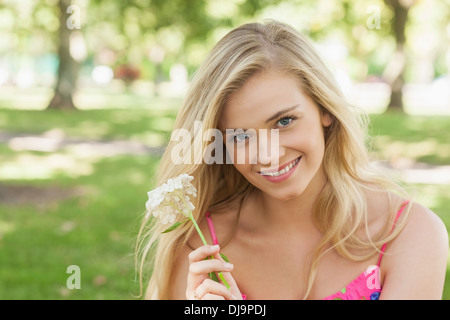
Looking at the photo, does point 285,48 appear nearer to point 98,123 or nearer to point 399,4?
point 98,123

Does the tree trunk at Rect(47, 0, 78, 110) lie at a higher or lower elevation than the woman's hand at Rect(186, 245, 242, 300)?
higher

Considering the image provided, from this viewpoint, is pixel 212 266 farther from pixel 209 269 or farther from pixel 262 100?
pixel 262 100

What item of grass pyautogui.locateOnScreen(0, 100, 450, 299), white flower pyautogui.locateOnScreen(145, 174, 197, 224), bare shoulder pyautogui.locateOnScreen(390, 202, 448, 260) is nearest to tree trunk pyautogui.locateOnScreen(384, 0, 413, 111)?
grass pyautogui.locateOnScreen(0, 100, 450, 299)

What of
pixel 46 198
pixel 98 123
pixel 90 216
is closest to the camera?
pixel 90 216

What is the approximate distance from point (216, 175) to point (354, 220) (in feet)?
2.14

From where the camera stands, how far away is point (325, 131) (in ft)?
8.79

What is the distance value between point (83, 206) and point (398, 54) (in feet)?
51.3

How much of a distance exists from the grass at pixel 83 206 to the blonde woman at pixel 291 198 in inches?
24.4

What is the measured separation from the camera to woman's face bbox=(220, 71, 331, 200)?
232 cm

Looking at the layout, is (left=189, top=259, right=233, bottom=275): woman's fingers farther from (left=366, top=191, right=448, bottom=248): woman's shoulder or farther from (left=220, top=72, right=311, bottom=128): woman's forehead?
(left=366, top=191, right=448, bottom=248): woman's shoulder

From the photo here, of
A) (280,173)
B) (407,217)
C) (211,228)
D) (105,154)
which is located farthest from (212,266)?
(105,154)

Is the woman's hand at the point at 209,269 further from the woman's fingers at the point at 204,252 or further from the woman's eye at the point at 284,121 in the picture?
the woman's eye at the point at 284,121

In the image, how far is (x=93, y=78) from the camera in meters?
58.3
